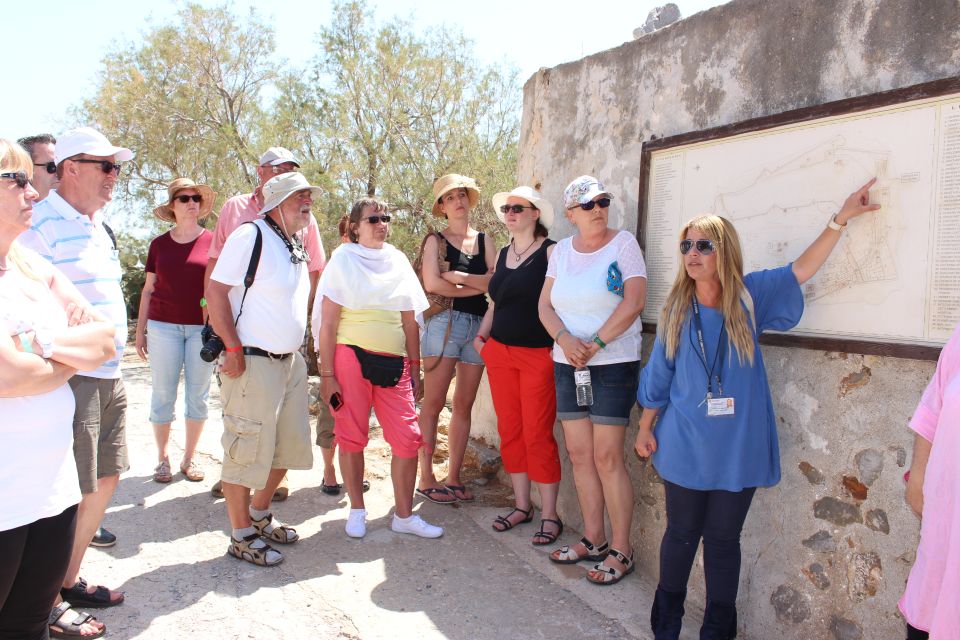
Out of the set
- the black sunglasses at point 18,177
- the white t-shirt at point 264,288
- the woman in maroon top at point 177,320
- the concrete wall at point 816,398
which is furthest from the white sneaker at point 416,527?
the black sunglasses at point 18,177

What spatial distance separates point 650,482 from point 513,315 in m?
1.22

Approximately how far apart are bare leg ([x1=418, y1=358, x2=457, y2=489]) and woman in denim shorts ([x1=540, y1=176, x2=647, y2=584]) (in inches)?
43.7

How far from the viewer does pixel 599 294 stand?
12.5 ft

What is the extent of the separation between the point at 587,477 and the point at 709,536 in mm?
1013

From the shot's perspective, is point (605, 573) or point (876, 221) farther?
point (605, 573)

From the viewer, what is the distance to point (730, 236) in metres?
3.07

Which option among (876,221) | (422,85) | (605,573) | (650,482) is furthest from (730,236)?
(422,85)

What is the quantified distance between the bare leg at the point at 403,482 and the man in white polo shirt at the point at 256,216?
106 centimetres

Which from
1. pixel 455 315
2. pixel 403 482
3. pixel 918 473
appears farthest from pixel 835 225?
pixel 403 482

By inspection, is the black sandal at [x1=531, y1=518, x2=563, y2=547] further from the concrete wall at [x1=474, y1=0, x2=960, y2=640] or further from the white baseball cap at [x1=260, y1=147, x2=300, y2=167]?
the white baseball cap at [x1=260, y1=147, x2=300, y2=167]

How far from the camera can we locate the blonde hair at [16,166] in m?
2.31

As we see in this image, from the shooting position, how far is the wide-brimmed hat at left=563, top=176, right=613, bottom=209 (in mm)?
3850

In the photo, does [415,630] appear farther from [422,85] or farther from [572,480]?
[422,85]

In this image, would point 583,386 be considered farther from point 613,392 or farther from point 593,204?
point 593,204
